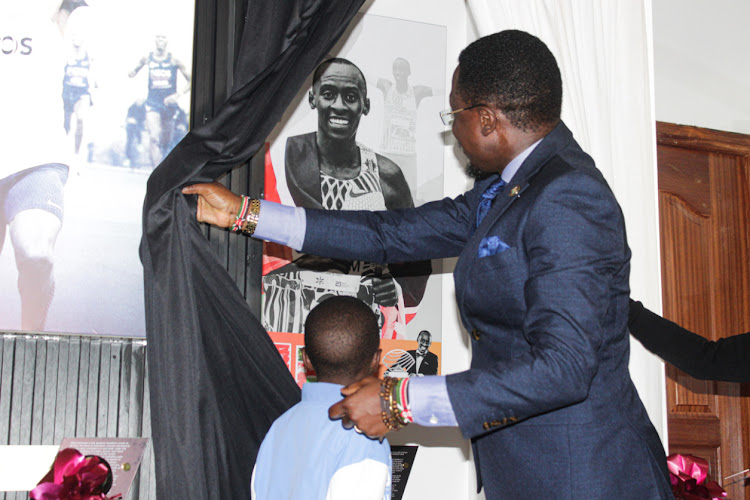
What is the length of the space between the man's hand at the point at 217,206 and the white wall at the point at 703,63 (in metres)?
2.38

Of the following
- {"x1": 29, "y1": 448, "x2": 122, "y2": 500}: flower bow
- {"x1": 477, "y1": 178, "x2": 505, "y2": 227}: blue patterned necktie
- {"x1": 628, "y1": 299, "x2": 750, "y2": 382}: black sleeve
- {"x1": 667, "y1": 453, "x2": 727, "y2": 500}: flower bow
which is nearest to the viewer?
{"x1": 477, "y1": 178, "x2": 505, "y2": 227}: blue patterned necktie

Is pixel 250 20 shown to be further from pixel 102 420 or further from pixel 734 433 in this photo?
pixel 734 433

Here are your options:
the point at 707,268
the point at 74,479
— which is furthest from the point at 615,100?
the point at 74,479

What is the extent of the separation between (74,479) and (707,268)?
296 centimetres

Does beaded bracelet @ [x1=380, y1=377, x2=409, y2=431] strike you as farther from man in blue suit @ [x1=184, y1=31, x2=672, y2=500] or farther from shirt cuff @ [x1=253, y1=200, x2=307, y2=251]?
shirt cuff @ [x1=253, y1=200, x2=307, y2=251]

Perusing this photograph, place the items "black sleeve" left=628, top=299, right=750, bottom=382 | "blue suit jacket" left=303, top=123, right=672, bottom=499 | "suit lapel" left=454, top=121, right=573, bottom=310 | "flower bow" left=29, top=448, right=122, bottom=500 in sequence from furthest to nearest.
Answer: "black sleeve" left=628, top=299, right=750, bottom=382
"flower bow" left=29, top=448, right=122, bottom=500
"suit lapel" left=454, top=121, right=573, bottom=310
"blue suit jacket" left=303, top=123, right=672, bottom=499

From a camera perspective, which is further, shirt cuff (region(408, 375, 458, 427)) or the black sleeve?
the black sleeve

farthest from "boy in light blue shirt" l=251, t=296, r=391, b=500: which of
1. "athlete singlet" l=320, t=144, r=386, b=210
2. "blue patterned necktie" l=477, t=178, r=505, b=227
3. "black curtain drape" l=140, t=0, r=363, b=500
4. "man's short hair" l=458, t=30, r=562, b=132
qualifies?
"athlete singlet" l=320, t=144, r=386, b=210

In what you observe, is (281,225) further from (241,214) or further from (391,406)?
(391,406)

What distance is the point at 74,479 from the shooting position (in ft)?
6.44

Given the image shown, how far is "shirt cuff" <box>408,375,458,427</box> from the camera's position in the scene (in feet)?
4.59

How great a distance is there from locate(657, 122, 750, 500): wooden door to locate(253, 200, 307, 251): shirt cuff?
2.19 meters

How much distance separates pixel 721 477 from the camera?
11.3 ft

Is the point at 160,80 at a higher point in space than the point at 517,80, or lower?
higher
